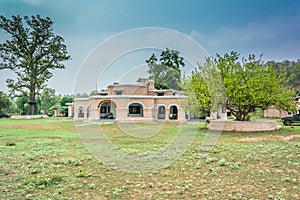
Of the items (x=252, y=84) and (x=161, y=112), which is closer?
(x=252, y=84)

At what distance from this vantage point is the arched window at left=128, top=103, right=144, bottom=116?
29031 mm

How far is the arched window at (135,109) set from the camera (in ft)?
95.2

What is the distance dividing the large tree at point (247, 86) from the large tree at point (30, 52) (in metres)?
32.8

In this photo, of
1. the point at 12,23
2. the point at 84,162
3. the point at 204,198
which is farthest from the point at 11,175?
the point at 12,23

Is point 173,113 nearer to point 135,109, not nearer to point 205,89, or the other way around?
point 135,109

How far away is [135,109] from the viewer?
95.9 ft

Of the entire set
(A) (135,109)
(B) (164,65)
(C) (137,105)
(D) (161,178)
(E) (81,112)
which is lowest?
(D) (161,178)

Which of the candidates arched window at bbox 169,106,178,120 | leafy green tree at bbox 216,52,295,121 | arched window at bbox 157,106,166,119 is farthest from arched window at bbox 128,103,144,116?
leafy green tree at bbox 216,52,295,121

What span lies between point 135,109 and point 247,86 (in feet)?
56.0

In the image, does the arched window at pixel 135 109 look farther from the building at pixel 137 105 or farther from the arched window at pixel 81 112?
the arched window at pixel 81 112

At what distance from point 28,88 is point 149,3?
98.3ft

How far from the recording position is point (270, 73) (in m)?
14.7

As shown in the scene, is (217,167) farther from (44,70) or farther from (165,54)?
(165,54)

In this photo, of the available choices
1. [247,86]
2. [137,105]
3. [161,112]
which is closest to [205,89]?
[247,86]
